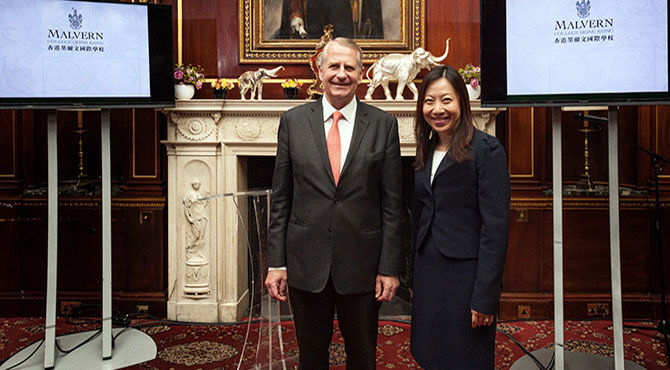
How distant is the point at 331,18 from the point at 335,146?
2.14 meters

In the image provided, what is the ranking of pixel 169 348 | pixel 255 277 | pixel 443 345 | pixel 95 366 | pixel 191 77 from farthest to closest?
pixel 191 77
pixel 169 348
pixel 95 366
pixel 255 277
pixel 443 345

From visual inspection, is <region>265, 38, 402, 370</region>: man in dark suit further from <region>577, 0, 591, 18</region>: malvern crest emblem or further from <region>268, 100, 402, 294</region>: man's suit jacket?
<region>577, 0, 591, 18</region>: malvern crest emblem

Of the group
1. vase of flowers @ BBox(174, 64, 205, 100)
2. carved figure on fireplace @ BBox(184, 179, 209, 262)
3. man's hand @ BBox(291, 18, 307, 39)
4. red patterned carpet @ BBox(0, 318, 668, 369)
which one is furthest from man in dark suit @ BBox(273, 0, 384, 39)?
red patterned carpet @ BBox(0, 318, 668, 369)

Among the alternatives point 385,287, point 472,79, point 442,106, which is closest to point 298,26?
point 472,79

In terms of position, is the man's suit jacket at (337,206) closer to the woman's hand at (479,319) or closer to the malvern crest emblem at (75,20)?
the woman's hand at (479,319)

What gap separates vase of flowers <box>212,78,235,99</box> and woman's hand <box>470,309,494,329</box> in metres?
2.44

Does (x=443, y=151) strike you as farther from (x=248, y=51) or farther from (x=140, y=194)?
(x=140, y=194)

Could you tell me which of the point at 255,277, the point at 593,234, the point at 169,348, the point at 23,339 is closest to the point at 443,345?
the point at 255,277

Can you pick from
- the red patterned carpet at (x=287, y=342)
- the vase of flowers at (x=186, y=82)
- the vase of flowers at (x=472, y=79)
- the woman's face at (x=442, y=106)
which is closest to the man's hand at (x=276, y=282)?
the red patterned carpet at (x=287, y=342)

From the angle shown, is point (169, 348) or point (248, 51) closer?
point (169, 348)

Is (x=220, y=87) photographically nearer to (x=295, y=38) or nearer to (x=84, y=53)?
(x=295, y=38)

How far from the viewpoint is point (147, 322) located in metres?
3.42

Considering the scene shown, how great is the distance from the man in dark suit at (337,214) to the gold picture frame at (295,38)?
1.90 m

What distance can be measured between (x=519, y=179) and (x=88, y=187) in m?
3.18
